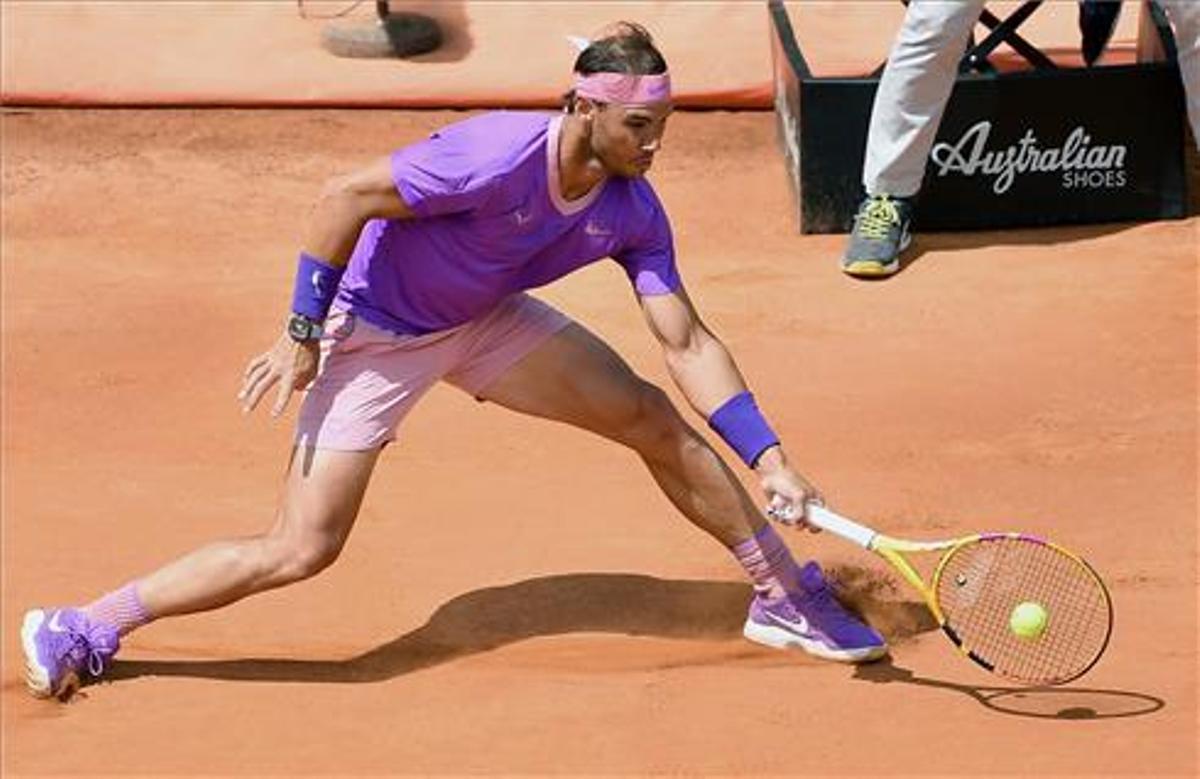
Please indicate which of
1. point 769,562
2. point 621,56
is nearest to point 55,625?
point 769,562

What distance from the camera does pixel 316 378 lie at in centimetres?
666

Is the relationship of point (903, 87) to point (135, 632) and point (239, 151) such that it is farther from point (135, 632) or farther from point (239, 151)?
point (135, 632)

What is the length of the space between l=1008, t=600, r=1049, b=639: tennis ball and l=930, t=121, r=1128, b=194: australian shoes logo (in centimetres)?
375

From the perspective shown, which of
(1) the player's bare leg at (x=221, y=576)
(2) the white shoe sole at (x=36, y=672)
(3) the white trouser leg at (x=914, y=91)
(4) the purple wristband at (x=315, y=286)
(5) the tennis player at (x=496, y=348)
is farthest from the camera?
(3) the white trouser leg at (x=914, y=91)

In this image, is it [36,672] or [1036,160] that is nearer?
[36,672]

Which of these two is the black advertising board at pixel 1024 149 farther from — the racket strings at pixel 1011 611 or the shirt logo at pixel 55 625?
the shirt logo at pixel 55 625

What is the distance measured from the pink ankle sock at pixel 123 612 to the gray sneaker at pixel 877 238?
11.7 feet

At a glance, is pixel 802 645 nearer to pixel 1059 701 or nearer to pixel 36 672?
pixel 1059 701

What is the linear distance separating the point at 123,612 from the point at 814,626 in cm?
174

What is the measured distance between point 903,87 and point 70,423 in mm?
3066

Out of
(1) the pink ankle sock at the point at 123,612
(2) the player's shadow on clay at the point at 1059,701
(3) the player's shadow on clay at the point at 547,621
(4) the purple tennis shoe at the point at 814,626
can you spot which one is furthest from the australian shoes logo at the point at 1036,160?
(1) the pink ankle sock at the point at 123,612

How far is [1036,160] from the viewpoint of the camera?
32.5ft

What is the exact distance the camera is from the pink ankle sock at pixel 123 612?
6805 mm

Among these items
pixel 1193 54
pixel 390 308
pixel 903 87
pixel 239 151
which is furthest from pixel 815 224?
pixel 390 308
